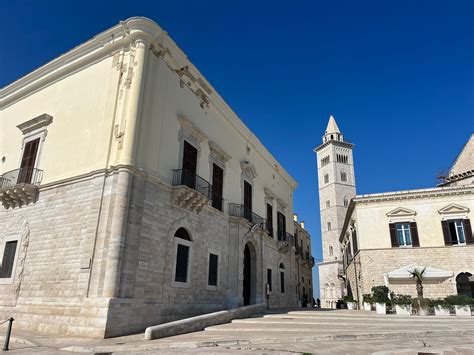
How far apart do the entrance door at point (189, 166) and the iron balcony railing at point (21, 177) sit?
5748 millimetres

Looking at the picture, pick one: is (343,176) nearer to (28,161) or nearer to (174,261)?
(174,261)

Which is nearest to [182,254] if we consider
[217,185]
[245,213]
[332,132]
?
[217,185]

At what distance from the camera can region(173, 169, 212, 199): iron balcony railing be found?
43.6 feet

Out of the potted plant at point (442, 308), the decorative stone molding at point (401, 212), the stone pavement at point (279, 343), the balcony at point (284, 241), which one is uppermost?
the decorative stone molding at point (401, 212)

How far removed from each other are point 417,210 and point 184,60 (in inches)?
715

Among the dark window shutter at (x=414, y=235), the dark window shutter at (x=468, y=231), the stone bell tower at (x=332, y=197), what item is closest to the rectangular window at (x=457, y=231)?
the dark window shutter at (x=468, y=231)

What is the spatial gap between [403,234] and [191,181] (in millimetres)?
16301

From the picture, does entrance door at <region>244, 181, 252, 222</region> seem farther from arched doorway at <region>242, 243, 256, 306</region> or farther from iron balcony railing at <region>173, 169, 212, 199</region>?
iron balcony railing at <region>173, 169, 212, 199</region>

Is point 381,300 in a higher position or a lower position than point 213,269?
lower

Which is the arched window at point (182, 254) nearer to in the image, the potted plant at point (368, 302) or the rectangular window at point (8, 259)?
the rectangular window at point (8, 259)

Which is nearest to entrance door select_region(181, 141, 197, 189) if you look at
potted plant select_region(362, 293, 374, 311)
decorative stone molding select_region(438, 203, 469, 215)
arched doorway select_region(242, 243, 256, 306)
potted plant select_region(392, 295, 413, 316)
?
arched doorway select_region(242, 243, 256, 306)

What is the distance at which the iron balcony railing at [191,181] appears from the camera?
523 inches

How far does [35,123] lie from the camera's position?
15.0m

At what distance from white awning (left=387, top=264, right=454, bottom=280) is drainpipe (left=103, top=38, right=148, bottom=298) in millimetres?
17713
